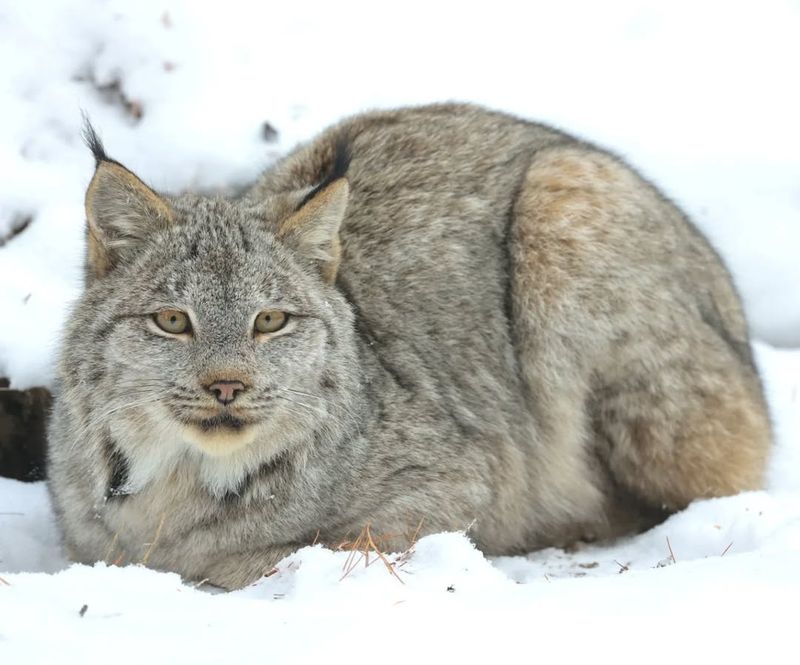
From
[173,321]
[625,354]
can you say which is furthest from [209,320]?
[625,354]

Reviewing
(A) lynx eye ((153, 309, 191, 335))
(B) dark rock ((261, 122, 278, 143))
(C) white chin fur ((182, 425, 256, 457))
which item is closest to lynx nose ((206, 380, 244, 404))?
(C) white chin fur ((182, 425, 256, 457))

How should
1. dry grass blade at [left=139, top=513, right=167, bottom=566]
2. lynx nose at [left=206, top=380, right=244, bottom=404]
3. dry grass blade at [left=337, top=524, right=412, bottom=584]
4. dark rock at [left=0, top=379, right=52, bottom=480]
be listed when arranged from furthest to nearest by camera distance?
dark rock at [left=0, top=379, right=52, bottom=480], dry grass blade at [left=139, top=513, right=167, bottom=566], lynx nose at [left=206, top=380, right=244, bottom=404], dry grass blade at [left=337, top=524, right=412, bottom=584]

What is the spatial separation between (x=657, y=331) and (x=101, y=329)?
8.75ft

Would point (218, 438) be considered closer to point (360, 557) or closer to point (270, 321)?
point (270, 321)

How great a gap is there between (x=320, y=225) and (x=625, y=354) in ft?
5.67

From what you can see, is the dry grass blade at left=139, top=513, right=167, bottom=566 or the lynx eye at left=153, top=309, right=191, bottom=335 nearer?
the lynx eye at left=153, top=309, right=191, bottom=335

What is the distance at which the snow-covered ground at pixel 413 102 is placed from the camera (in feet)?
10.7

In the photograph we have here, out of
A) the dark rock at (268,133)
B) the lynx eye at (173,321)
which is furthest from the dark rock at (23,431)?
the dark rock at (268,133)

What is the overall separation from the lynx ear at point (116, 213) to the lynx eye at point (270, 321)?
0.61 meters

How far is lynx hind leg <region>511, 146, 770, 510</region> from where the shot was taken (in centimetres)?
570

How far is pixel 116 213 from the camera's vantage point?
15.5ft

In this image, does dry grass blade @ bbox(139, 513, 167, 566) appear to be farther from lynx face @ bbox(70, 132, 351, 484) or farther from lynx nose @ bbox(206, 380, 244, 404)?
lynx nose @ bbox(206, 380, 244, 404)

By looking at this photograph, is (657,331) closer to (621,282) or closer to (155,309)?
(621,282)

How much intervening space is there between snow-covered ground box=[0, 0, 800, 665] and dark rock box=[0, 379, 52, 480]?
0.44 ft
